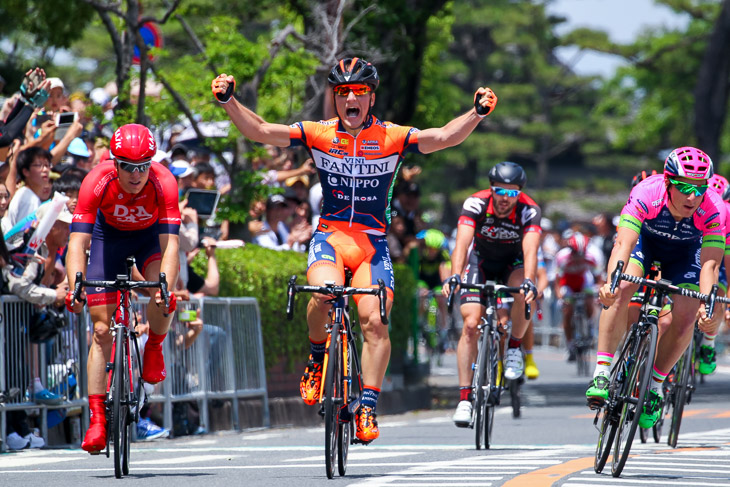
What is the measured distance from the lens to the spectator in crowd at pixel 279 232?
56.2 feet

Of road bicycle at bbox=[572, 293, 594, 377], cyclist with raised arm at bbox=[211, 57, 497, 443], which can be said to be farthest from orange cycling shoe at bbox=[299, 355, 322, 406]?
road bicycle at bbox=[572, 293, 594, 377]

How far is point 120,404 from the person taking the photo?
9242mm

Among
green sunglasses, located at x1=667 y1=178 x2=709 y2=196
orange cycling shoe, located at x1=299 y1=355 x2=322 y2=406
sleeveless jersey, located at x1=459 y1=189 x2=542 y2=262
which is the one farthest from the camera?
sleeveless jersey, located at x1=459 y1=189 x2=542 y2=262

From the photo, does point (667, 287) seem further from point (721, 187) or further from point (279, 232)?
point (279, 232)

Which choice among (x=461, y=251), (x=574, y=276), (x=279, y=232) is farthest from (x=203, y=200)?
(x=574, y=276)

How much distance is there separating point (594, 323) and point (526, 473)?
17224mm

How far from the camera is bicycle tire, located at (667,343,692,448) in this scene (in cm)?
1202

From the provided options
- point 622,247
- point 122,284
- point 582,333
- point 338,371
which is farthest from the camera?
point 582,333

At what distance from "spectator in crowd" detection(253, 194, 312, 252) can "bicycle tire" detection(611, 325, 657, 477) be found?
7890 mm

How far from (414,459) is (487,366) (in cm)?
192

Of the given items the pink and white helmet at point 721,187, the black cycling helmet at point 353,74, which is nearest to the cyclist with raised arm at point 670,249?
the black cycling helmet at point 353,74

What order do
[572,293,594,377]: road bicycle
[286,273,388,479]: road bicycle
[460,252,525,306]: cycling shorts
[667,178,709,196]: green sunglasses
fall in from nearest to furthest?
[286,273,388,479]: road bicycle, [667,178,709,196]: green sunglasses, [460,252,525,306]: cycling shorts, [572,293,594,377]: road bicycle

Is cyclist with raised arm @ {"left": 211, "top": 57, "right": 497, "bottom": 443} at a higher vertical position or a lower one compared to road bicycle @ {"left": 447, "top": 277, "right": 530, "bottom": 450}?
higher

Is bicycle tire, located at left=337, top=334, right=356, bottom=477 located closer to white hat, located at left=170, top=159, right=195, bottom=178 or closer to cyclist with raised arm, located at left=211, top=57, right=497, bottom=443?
A: cyclist with raised arm, located at left=211, top=57, right=497, bottom=443
